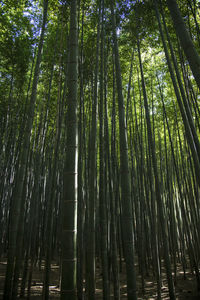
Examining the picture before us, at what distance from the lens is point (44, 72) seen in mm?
5480

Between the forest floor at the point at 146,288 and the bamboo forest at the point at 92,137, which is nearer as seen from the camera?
the bamboo forest at the point at 92,137

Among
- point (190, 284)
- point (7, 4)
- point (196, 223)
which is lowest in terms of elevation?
point (190, 284)

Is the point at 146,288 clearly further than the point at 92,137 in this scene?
Yes

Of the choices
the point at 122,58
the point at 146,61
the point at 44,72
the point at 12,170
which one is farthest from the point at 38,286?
the point at 146,61

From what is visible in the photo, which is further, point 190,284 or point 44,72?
point 44,72

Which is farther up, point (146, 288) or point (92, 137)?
point (92, 137)

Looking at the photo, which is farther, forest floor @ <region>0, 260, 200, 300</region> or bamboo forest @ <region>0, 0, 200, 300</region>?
forest floor @ <region>0, 260, 200, 300</region>

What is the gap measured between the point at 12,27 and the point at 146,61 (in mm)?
3409

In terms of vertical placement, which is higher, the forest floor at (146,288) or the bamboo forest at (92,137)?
the bamboo forest at (92,137)

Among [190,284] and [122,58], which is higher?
[122,58]

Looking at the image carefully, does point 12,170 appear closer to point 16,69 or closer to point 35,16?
point 16,69

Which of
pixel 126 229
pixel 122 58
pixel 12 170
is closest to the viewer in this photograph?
pixel 126 229

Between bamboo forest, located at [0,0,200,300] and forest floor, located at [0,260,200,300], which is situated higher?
bamboo forest, located at [0,0,200,300]

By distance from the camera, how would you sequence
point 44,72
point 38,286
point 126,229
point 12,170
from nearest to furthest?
point 126,229 → point 38,286 → point 44,72 → point 12,170
